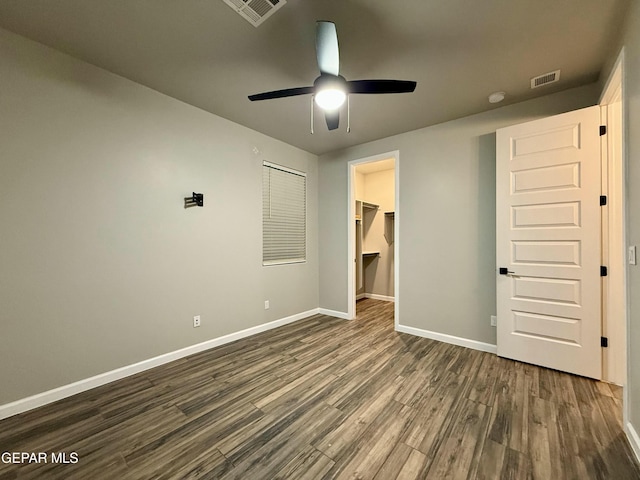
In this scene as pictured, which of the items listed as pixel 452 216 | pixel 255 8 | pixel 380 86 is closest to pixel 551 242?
pixel 452 216

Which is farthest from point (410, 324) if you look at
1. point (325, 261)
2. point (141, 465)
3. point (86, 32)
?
point (86, 32)

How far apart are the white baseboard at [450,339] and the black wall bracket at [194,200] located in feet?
10.2

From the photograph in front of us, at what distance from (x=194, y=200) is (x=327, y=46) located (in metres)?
2.11

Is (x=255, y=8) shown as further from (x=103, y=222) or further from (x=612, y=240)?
(x=612, y=240)

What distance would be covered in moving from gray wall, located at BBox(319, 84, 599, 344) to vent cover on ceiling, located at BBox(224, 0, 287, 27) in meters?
2.47

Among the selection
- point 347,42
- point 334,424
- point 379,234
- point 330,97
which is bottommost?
point 334,424

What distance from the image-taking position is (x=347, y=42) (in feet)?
6.35

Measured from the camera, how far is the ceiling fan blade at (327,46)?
4.90ft

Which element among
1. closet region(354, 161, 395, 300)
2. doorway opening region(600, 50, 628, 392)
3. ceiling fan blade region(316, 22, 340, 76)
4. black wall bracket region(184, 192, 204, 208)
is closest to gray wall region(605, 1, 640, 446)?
doorway opening region(600, 50, 628, 392)

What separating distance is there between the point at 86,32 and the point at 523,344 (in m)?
4.71

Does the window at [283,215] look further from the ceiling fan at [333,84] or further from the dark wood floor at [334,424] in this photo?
the ceiling fan at [333,84]

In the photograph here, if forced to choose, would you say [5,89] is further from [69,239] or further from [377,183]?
[377,183]

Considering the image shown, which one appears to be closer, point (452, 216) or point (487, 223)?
point (487, 223)

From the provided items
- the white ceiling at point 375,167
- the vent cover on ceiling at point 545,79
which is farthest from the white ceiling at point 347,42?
the white ceiling at point 375,167
